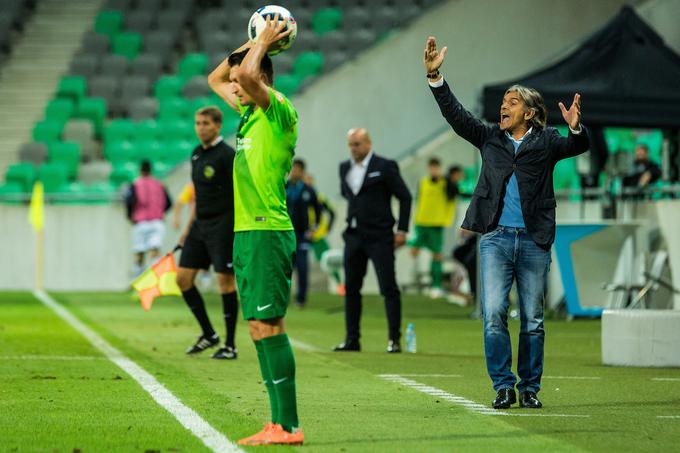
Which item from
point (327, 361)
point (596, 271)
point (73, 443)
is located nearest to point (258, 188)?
point (73, 443)

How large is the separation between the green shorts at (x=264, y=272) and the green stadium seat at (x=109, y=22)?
1023 inches

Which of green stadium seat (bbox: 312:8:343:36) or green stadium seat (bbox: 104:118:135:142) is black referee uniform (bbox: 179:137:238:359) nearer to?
green stadium seat (bbox: 104:118:135:142)

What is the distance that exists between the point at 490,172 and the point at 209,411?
228 cm

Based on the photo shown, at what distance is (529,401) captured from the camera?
8.81 metres

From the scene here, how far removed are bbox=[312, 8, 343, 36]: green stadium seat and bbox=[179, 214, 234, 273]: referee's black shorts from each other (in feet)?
62.4

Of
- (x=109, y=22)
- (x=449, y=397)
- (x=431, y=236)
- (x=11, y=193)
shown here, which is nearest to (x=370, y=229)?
(x=449, y=397)

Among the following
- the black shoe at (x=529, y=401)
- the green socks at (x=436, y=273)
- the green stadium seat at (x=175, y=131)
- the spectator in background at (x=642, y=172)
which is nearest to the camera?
the black shoe at (x=529, y=401)

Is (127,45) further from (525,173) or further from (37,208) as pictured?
(525,173)

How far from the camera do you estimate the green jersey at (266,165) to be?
707 centimetres

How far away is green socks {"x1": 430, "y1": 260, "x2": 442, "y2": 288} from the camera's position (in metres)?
23.2

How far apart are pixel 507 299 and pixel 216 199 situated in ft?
12.9

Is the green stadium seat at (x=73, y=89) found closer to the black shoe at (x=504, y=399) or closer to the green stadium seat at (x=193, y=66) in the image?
the green stadium seat at (x=193, y=66)

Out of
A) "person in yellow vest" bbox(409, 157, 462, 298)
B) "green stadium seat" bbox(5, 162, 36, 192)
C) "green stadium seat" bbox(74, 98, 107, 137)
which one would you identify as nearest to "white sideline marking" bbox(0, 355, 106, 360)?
"person in yellow vest" bbox(409, 157, 462, 298)

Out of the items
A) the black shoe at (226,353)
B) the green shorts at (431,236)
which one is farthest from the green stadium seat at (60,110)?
the black shoe at (226,353)
